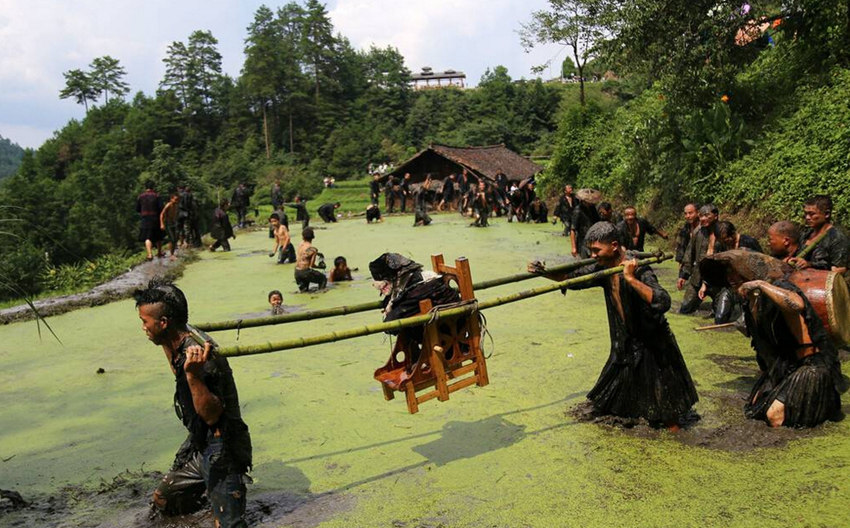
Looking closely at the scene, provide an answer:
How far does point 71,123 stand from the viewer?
5912 centimetres

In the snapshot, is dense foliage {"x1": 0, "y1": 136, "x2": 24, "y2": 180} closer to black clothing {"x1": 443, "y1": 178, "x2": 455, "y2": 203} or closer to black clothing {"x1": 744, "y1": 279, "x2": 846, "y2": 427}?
black clothing {"x1": 443, "y1": 178, "x2": 455, "y2": 203}

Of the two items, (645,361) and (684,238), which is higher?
(684,238)

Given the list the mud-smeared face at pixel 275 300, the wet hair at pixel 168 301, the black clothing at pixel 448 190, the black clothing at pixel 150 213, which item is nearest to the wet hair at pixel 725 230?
the mud-smeared face at pixel 275 300

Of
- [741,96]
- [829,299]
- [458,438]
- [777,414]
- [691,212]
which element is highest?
[741,96]

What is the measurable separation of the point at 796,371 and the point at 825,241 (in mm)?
1489

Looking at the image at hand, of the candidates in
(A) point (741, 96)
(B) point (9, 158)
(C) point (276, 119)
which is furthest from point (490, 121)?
(B) point (9, 158)

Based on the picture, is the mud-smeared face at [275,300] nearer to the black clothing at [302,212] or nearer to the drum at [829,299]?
the drum at [829,299]

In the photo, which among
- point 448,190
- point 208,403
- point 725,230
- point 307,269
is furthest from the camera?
point 448,190

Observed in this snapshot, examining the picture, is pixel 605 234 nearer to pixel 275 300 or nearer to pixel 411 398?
pixel 411 398

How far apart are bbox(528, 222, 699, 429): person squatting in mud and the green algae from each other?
200 millimetres

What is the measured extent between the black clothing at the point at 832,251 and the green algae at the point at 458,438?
1132 millimetres

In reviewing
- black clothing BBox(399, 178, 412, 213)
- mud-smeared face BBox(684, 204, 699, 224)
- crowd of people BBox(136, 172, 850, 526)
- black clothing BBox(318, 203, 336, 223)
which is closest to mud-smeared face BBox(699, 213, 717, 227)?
mud-smeared face BBox(684, 204, 699, 224)

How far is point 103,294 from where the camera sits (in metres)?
10.8

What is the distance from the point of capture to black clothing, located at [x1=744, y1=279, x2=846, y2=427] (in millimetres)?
4441
